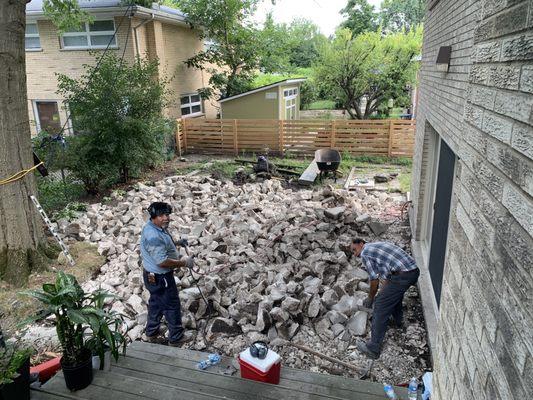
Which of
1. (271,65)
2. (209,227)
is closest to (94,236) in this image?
(209,227)

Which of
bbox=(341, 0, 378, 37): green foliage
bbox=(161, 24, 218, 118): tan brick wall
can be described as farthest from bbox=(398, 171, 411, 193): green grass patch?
bbox=(341, 0, 378, 37): green foliage

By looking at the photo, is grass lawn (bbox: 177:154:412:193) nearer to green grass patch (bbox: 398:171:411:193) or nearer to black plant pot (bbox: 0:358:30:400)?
green grass patch (bbox: 398:171:411:193)

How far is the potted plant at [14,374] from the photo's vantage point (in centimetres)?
341

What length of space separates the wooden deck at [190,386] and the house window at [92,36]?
15016mm

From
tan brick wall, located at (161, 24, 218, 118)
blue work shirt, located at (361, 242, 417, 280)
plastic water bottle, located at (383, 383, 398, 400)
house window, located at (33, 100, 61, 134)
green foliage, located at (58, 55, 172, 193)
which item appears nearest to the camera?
plastic water bottle, located at (383, 383, 398, 400)

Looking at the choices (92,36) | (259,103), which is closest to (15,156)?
(92,36)

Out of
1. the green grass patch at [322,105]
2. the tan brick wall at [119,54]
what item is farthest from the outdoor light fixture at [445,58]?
the green grass patch at [322,105]

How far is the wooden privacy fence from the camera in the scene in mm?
15871

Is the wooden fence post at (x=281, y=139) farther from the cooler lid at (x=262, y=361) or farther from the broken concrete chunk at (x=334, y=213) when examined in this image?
the cooler lid at (x=262, y=361)

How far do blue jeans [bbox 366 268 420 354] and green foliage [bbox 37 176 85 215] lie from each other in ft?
28.2

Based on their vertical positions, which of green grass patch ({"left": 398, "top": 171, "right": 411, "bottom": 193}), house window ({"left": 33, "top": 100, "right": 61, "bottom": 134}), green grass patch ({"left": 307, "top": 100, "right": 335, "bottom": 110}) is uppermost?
house window ({"left": 33, "top": 100, "right": 61, "bottom": 134})

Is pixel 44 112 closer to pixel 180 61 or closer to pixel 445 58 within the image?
pixel 180 61

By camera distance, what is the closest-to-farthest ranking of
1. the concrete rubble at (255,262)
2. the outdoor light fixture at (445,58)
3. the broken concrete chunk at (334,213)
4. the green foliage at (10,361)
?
the green foliage at (10,361), the outdoor light fixture at (445,58), the concrete rubble at (255,262), the broken concrete chunk at (334,213)

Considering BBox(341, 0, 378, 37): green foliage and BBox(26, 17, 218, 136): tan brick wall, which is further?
BBox(341, 0, 378, 37): green foliage
